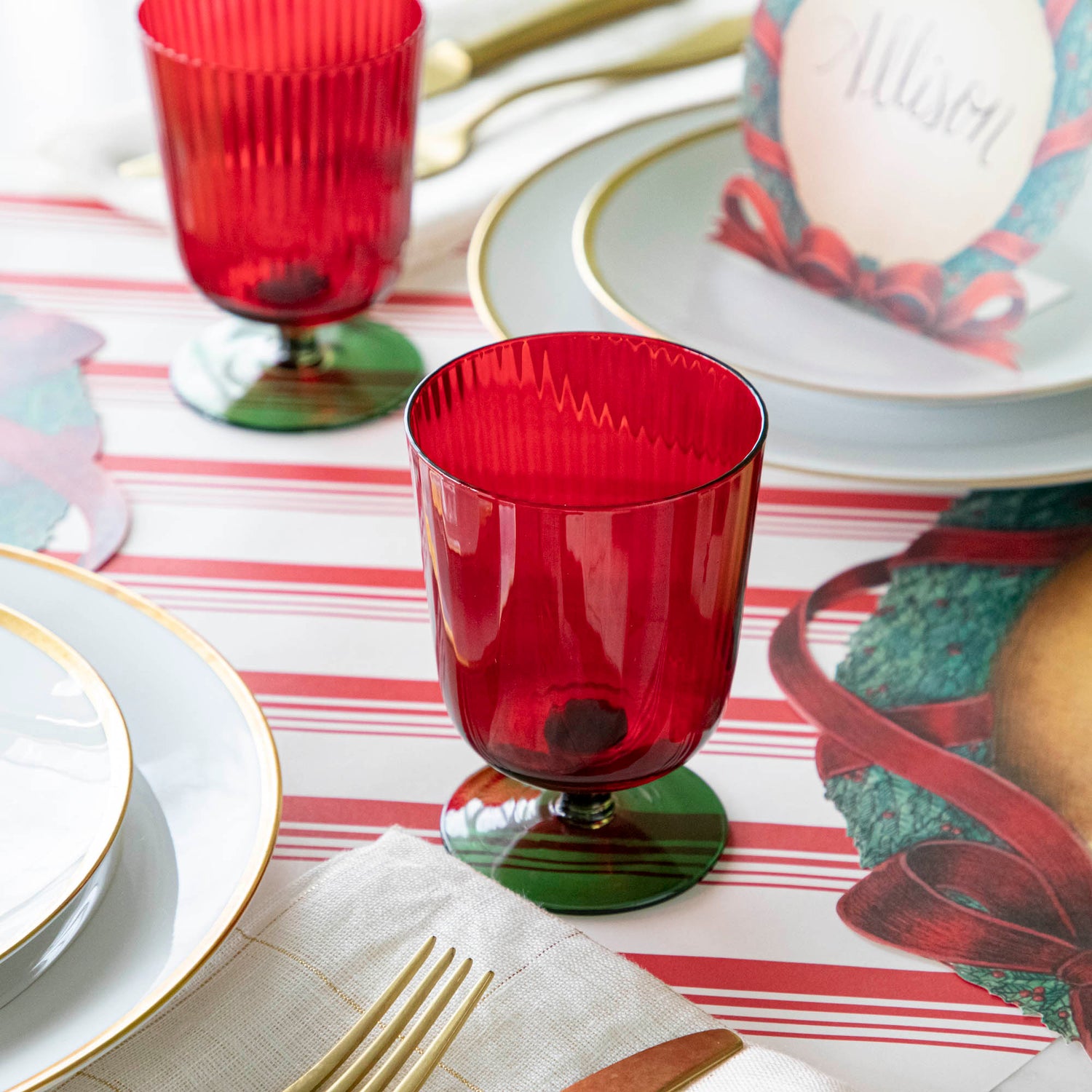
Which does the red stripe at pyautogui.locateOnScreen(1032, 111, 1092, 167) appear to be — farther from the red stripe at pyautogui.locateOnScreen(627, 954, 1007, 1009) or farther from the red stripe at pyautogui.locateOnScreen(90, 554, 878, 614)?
the red stripe at pyautogui.locateOnScreen(627, 954, 1007, 1009)

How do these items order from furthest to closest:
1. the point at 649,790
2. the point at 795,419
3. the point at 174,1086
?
the point at 795,419
the point at 649,790
the point at 174,1086

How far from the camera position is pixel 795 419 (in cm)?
68

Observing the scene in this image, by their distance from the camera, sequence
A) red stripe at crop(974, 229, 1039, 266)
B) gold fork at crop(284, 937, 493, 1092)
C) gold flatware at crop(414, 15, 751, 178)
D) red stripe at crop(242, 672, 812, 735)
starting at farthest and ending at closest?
gold flatware at crop(414, 15, 751, 178) < red stripe at crop(974, 229, 1039, 266) < red stripe at crop(242, 672, 812, 735) < gold fork at crop(284, 937, 493, 1092)

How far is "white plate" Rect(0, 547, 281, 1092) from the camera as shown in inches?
15.5

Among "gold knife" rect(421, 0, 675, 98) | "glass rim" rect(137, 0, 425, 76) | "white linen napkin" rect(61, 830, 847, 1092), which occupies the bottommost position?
"white linen napkin" rect(61, 830, 847, 1092)

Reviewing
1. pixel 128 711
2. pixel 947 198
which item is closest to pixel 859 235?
pixel 947 198

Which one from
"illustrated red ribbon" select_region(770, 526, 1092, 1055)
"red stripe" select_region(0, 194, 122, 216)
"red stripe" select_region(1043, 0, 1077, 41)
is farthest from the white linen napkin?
"red stripe" select_region(0, 194, 122, 216)

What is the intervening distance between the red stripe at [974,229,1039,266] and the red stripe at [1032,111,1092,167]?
36 mm

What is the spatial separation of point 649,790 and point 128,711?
20cm

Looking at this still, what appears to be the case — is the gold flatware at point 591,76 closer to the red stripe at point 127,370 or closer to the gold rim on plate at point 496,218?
the gold rim on plate at point 496,218

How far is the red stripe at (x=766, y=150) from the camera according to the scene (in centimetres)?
77

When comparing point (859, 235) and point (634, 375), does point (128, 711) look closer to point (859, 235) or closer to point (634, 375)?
point (634, 375)

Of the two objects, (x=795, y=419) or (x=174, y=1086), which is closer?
(x=174, y=1086)

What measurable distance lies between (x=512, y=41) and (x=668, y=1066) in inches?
33.7
